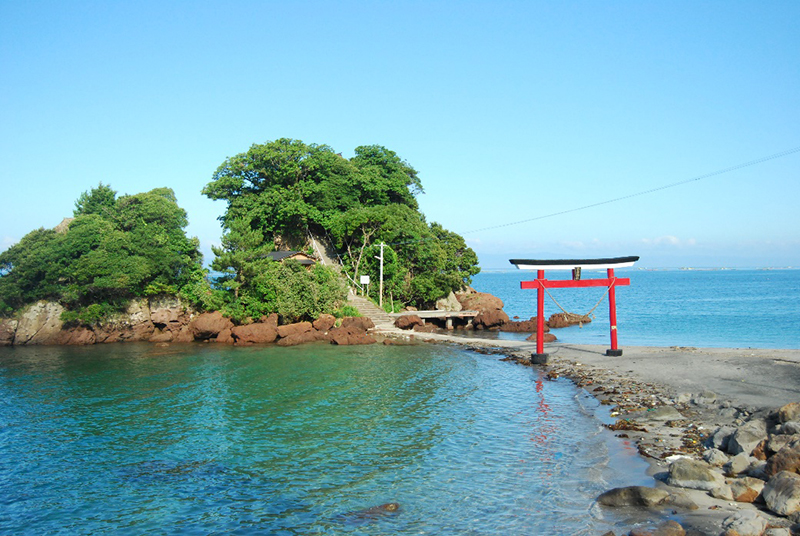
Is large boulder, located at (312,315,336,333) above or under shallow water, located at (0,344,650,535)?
above

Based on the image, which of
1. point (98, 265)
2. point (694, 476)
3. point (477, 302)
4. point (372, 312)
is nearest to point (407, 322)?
point (372, 312)

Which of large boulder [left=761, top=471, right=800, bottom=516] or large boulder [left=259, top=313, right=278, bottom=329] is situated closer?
large boulder [left=761, top=471, right=800, bottom=516]

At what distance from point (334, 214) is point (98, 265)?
1879cm

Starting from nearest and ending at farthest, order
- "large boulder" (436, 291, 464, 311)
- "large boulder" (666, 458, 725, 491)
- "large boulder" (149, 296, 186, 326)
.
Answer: "large boulder" (666, 458, 725, 491)
"large boulder" (149, 296, 186, 326)
"large boulder" (436, 291, 464, 311)

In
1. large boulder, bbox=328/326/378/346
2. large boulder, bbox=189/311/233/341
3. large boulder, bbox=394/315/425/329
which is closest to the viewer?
large boulder, bbox=328/326/378/346

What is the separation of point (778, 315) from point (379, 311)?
4075 cm

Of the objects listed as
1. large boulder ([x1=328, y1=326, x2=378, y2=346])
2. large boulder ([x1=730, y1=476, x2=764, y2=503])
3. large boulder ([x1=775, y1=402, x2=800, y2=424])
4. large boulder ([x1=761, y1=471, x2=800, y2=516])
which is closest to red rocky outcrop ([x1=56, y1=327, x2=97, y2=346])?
large boulder ([x1=328, y1=326, x2=378, y2=346])

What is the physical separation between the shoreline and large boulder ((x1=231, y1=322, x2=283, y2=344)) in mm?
15921

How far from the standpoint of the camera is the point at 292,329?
36.9 meters

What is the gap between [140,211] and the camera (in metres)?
43.3

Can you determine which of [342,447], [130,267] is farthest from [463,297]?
[342,447]

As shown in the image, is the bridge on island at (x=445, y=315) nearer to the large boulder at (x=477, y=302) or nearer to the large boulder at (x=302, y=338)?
the large boulder at (x=477, y=302)

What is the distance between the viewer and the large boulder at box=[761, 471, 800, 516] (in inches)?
368

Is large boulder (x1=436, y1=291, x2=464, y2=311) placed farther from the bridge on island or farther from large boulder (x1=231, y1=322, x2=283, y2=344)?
large boulder (x1=231, y1=322, x2=283, y2=344)
